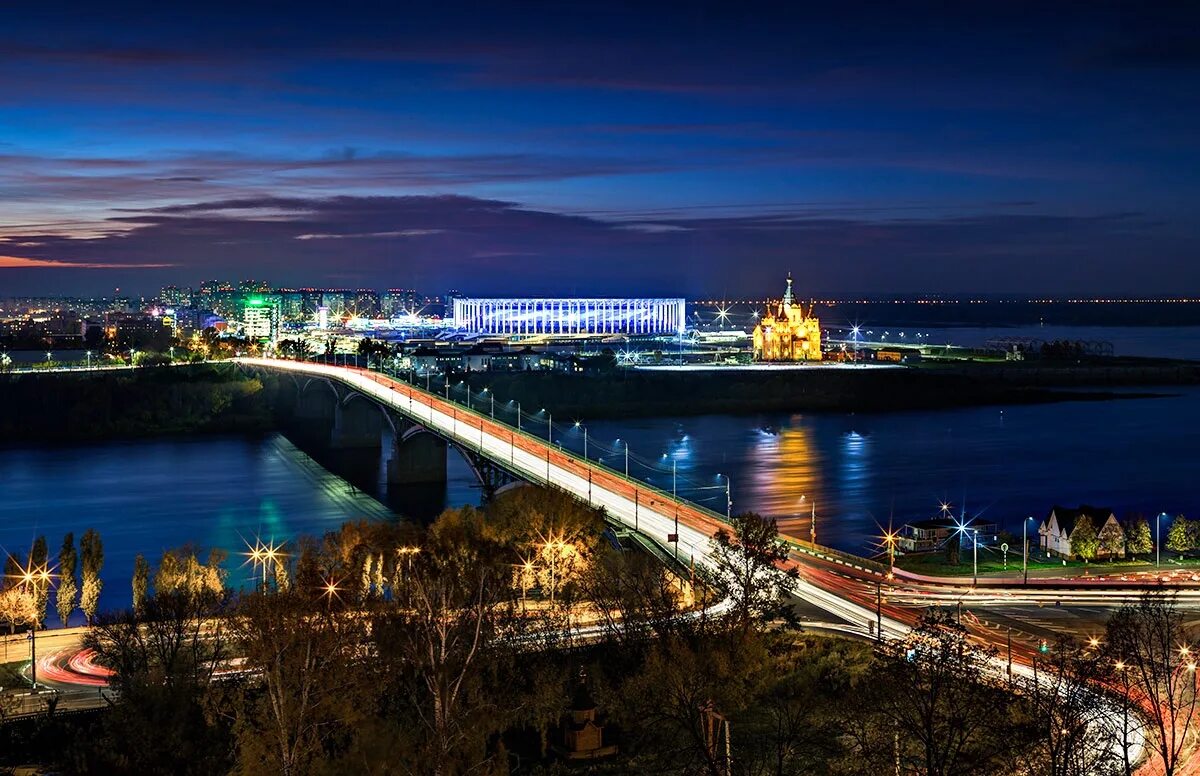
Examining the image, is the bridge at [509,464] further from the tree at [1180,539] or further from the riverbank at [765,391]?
the riverbank at [765,391]

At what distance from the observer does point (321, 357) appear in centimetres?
7738

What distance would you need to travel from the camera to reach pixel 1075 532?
22422 millimetres

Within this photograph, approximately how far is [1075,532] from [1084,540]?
0.26 meters

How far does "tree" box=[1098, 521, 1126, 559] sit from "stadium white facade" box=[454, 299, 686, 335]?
115 metres

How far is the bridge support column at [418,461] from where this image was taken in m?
37.4

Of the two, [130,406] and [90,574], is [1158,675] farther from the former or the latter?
[130,406]

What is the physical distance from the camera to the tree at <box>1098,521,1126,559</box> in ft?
73.3

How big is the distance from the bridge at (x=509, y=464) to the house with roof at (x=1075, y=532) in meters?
4.26

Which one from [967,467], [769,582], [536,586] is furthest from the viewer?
[967,467]

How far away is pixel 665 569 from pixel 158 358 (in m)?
61.4

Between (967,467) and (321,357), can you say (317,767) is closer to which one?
(967,467)

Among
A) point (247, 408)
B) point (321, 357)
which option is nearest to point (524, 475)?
point (247, 408)

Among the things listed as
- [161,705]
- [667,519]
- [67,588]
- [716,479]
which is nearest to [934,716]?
[161,705]

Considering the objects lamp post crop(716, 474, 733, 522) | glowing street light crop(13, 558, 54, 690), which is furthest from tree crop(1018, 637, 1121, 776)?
glowing street light crop(13, 558, 54, 690)
